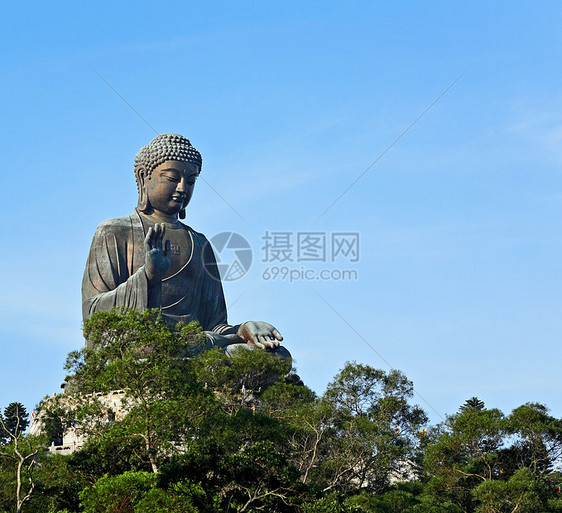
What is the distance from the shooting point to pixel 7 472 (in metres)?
20.8

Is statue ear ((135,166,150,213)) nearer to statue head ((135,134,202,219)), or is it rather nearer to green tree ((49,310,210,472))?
statue head ((135,134,202,219))

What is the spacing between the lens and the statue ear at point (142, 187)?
107 feet

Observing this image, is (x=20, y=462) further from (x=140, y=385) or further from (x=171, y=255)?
(x=171, y=255)

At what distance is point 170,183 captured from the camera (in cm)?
3222

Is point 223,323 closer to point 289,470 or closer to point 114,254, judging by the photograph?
point 114,254

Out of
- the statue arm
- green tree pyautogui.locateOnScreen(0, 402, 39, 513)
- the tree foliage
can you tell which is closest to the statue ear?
the statue arm

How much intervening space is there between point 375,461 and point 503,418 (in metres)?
3.65

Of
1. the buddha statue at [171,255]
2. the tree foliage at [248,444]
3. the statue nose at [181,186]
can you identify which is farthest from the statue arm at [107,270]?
the tree foliage at [248,444]

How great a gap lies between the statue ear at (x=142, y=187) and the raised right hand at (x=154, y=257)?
3418 mm

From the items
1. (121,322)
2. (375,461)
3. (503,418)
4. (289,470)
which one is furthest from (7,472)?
(503,418)

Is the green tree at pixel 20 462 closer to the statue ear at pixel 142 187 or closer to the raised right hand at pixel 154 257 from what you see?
the raised right hand at pixel 154 257

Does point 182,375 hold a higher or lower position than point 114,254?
lower

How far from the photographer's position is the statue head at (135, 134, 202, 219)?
105 feet

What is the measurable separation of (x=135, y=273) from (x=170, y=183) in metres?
3.42
